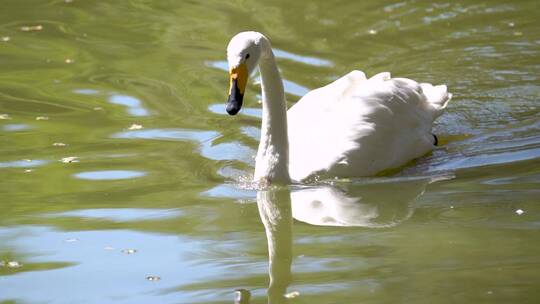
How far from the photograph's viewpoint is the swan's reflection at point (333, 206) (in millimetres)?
7309

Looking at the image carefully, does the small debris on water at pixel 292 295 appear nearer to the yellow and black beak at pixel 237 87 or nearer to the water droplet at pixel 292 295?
the water droplet at pixel 292 295

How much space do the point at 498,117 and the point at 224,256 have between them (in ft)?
14.3

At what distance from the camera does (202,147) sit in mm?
9758

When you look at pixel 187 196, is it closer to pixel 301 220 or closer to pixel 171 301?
pixel 301 220

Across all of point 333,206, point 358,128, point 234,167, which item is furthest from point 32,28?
point 333,206

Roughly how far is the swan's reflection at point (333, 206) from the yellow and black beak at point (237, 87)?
0.81 metres

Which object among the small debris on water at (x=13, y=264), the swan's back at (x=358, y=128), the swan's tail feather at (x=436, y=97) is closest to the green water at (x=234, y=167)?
the small debris on water at (x=13, y=264)

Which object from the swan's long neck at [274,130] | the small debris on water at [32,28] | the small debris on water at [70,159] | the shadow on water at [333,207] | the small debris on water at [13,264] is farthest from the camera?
the small debris on water at [32,28]

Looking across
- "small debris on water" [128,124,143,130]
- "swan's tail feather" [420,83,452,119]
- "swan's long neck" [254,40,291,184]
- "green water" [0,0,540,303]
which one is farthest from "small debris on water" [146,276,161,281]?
"swan's tail feather" [420,83,452,119]

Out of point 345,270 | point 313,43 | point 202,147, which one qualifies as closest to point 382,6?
point 313,43

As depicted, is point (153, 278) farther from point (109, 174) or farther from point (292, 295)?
point (109, 174)

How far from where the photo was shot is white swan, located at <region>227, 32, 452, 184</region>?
323 inches

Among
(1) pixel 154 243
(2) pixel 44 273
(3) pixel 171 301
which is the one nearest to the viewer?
(3) pixel 171 301

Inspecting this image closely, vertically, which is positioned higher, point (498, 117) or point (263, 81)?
point (263, 81)
